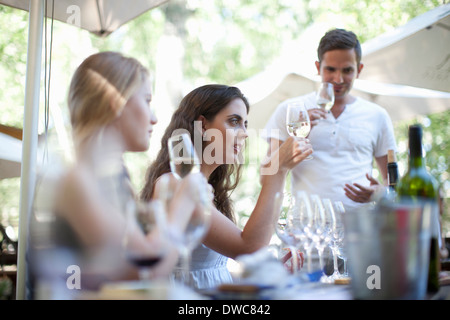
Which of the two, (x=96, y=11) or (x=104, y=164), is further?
(x=96, y=11)

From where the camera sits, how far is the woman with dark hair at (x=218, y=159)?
1.93 m

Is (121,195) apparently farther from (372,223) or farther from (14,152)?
(14,152)

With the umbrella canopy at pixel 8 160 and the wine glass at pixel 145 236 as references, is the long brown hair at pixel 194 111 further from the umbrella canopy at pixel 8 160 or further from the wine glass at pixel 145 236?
the wine glass at pixel 145 236

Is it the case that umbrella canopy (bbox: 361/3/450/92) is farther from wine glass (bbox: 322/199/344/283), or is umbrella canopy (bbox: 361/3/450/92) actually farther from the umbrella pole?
the umbrella pole

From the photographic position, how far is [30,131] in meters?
2.08

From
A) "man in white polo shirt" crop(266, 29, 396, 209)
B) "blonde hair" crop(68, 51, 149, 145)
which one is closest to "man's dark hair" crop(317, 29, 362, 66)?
"man in white polo shirt" crop(266, 29, 396, 209)

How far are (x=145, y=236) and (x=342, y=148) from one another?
2.15m

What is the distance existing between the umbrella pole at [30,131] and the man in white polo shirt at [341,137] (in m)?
1.46

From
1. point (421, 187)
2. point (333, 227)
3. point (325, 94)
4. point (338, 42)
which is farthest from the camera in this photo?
point (338, 42)

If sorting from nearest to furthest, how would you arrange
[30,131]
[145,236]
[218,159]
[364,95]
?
[145,236], [30,131], [218,159], [364,95]

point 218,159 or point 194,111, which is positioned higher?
point 194,111

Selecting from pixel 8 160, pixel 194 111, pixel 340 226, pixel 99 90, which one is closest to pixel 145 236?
pixel 99 90

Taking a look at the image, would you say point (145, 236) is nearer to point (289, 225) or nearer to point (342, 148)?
point (289, 225)
